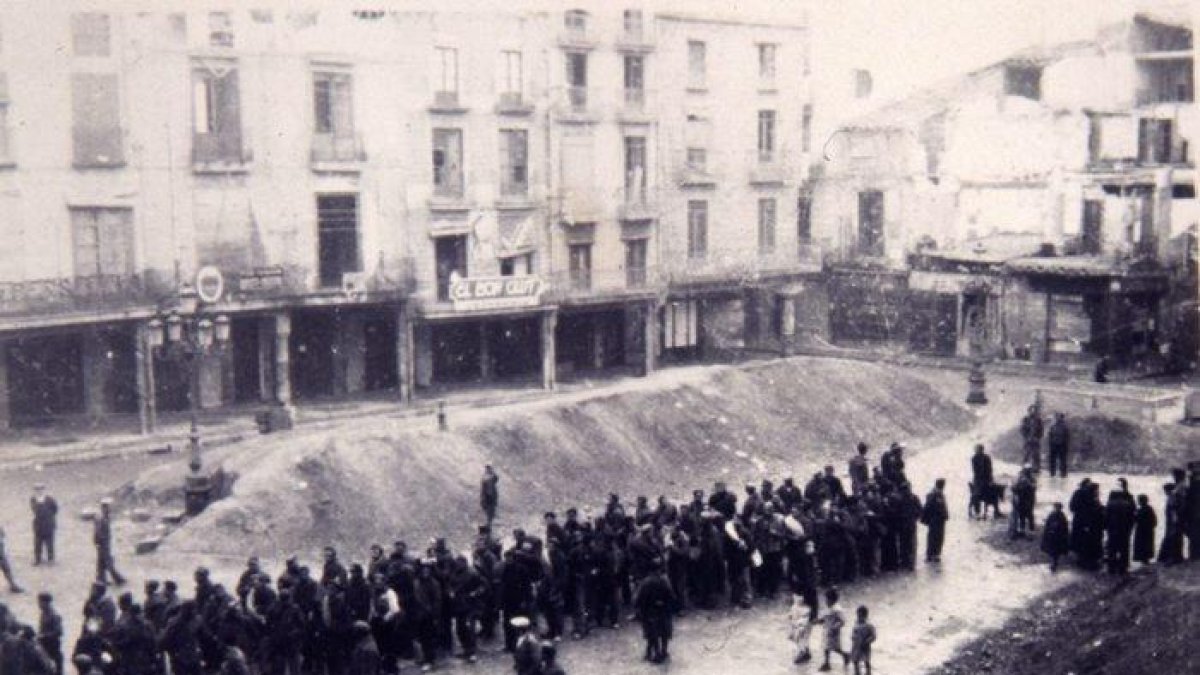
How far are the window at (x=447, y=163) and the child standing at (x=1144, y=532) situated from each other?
23.3m

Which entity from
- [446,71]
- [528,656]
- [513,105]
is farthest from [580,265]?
[528,656]

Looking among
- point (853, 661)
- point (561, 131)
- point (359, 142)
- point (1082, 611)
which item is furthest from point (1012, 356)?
point (853, 661)

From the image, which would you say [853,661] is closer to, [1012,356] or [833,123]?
[1012,356]

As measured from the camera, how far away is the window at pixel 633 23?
43.5m

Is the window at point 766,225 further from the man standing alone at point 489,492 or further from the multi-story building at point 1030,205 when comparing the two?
the man standing alone at point 489,492

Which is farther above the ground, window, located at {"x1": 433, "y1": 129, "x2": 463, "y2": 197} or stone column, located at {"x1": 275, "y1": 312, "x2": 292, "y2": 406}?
window, located at {"x1": 433, "y1": 129, "x2": 463, "y2": 197}

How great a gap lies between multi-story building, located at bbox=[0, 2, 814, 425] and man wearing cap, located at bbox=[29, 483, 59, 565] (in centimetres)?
664

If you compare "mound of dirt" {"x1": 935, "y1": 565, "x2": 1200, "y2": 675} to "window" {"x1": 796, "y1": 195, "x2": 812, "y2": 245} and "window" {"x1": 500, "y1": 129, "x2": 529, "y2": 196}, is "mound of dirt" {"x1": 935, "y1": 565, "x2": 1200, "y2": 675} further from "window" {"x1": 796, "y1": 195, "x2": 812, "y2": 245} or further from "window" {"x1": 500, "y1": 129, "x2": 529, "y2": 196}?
"window" {"x1": 796, "y1": 195, "x2": 812, "y2": 245}

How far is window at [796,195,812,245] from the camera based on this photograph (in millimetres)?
53656

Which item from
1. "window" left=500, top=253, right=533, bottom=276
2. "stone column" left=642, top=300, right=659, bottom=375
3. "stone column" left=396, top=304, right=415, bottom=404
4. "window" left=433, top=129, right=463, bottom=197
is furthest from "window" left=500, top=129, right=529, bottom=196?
"stone column" left=642, top=300, right=659, bottom=375

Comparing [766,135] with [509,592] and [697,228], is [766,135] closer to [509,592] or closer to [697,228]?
[697,228]

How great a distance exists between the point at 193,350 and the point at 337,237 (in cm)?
942

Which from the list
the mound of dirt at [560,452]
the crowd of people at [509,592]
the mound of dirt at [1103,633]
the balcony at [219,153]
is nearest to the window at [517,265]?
the mound of dirt at [560,452]

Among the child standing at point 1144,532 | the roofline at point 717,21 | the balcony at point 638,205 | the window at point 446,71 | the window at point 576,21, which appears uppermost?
the roofline at point 717,21
